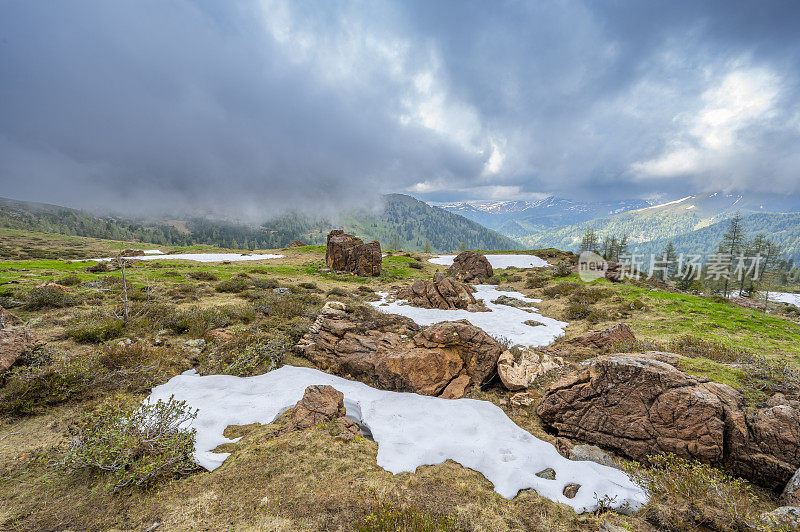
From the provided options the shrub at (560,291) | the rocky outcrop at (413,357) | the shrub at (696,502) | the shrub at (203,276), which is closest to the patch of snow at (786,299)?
the shrub at (560,291)

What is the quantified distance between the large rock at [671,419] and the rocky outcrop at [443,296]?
42.0 ft

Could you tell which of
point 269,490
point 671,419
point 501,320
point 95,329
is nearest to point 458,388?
point 671,419

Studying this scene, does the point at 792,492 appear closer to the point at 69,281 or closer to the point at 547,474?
the point at 547,474

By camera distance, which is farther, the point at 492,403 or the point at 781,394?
the point at 492,403

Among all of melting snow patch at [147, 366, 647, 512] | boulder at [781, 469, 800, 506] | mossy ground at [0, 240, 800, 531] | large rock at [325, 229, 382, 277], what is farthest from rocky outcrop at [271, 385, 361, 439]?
large rock at [325, 229, 382, 277]

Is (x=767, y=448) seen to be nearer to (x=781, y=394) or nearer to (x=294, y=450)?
(x=781, y=394)

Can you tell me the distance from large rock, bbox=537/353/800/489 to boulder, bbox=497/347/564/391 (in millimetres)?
1319

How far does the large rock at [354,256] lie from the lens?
124 ft

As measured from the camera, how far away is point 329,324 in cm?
1174

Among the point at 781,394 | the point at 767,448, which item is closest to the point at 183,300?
the point at 767,448

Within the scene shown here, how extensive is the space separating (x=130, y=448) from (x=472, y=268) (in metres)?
39.9

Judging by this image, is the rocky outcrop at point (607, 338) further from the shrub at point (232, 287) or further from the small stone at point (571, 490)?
the shrub at point (232, 287)

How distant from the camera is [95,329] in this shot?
10609 mm

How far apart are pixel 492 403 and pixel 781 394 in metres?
6.97
